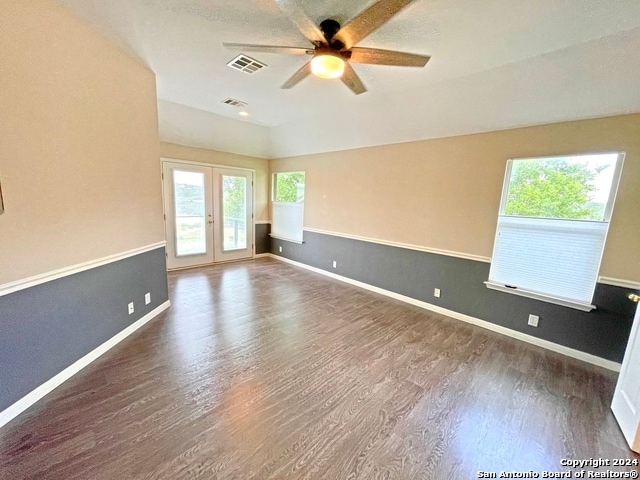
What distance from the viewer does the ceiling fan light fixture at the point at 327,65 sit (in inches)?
75.2

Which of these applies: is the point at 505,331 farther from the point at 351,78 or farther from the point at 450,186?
the point at 351,78

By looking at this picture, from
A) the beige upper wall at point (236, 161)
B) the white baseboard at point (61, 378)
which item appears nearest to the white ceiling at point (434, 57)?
the beige upper wall at point (236, 161)

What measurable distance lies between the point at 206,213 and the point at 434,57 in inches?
190

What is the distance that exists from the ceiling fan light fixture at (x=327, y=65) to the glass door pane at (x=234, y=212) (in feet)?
Answer: 13.7

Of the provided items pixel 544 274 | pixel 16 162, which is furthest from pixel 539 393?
pixel 16 162

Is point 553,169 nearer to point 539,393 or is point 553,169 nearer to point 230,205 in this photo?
point 539,393

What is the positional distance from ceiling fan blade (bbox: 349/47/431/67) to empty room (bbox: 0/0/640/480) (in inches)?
1.0

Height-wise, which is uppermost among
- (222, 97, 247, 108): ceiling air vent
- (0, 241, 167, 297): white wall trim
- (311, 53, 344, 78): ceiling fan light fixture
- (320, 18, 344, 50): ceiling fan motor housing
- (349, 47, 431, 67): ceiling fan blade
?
(222, 97, 247, 108): ceiling air vent

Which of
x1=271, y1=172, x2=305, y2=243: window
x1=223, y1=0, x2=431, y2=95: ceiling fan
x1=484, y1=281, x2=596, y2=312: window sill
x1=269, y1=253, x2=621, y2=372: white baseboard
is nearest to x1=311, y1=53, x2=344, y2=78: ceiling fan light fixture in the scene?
x1=223, y1=0, x2=431, y2=95: ceiling fan

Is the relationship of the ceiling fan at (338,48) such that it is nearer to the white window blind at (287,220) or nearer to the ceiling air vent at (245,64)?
the ceiling air vent at (245,64)

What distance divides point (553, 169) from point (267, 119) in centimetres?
420

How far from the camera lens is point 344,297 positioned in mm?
4164

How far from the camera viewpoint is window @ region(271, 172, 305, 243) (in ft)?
19.1

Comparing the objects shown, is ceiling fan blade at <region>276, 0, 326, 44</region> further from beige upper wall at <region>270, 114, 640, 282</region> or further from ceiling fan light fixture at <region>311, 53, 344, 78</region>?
beige upper wall at <region>270, 114, 640, 282</region>
